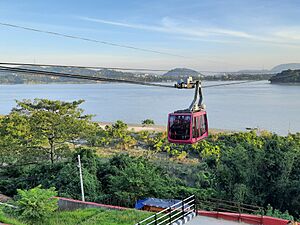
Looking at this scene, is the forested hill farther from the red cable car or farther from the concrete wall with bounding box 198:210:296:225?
the concrete wall with bounding box 198:210:296:225

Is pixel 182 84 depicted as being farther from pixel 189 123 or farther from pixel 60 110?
pixel 60 110

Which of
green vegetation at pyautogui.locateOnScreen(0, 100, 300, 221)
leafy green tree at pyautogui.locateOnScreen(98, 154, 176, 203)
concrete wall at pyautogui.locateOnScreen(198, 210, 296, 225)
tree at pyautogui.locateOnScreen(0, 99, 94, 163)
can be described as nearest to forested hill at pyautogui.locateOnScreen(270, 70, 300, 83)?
green vegetation at pyautogui.locateOnScreen(0, 100, 300, 221)

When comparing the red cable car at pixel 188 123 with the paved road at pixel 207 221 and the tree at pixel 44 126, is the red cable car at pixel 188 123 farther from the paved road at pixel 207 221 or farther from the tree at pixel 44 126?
the tree at pixel 44 126

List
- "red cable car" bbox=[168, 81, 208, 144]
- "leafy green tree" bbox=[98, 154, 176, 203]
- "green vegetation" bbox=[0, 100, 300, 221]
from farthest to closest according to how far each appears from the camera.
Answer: "green vegetation" bbox=[0, 100, 300, 221]
"leafy green tree" bbox=[98, 154, 176, 203]
"red cable car" bbox=[168, 81, 208, 144]

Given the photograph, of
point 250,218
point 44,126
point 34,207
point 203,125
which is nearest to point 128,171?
point 203,125

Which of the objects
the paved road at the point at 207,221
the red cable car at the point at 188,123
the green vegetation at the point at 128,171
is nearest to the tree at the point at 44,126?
the green vegetation at the point at 128,171

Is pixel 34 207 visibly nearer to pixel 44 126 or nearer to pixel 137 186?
pixel 137 186
